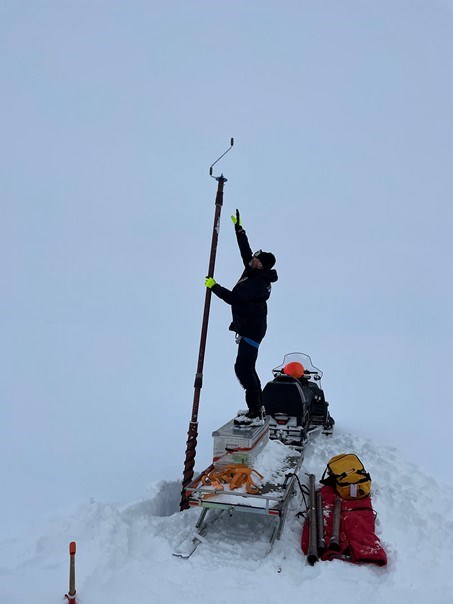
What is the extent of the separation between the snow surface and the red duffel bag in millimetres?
112

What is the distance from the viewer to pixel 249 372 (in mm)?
6879

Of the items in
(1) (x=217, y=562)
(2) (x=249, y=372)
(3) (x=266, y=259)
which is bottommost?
(1) (x=217, y=562)

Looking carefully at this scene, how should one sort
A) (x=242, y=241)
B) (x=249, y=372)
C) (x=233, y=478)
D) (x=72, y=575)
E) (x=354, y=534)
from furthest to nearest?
1. (x=242, y=241)
2. (x=249, y=372)
3. (x=233, y=478)
4. (x=354, y=534)
5. (x=72, y=575)

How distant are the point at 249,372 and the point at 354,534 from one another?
256 cm

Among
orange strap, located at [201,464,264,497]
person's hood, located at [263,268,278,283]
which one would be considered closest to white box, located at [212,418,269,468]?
orange strap, located at [201,464,264,497]

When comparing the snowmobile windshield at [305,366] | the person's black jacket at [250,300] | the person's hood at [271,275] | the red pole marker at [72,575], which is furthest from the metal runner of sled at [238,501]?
the snowmobile windshield at [305,366]

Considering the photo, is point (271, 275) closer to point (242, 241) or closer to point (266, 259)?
point (266, 259)

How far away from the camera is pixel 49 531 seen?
478cm

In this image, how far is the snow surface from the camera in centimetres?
417

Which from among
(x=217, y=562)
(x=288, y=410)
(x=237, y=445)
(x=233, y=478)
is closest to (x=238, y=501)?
(x=233, y=478)

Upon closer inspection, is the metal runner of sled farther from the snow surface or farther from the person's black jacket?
the person's black jacket

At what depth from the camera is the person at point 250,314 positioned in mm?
6602

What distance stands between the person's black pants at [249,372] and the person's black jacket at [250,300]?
173mm

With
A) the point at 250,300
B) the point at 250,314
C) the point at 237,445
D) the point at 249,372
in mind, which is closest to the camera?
the point at 237,445
